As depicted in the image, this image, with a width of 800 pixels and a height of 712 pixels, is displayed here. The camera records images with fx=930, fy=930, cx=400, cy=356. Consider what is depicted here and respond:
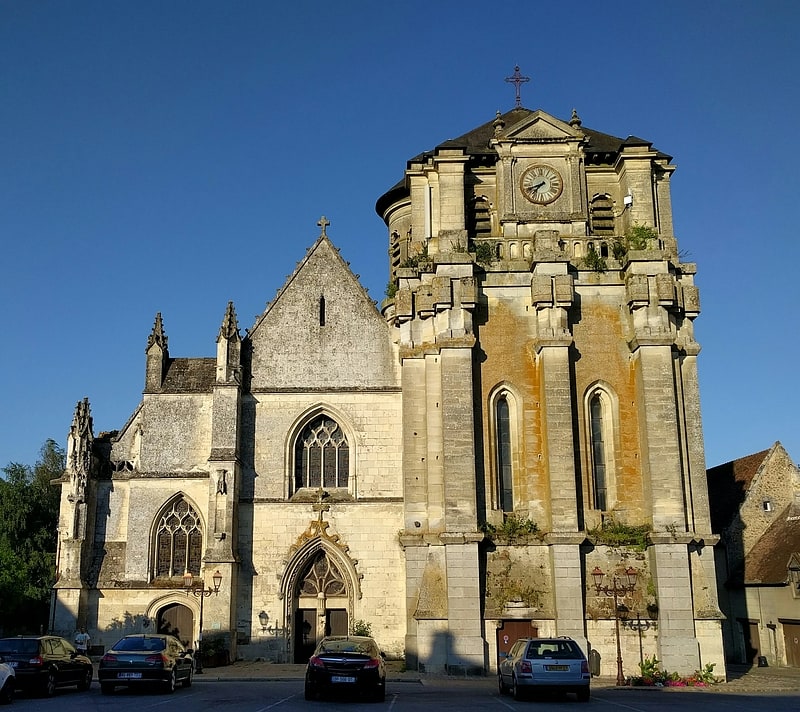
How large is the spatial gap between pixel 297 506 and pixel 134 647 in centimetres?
1132

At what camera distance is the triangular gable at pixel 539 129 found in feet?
105

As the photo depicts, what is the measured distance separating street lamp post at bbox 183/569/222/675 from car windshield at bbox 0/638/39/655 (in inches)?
328

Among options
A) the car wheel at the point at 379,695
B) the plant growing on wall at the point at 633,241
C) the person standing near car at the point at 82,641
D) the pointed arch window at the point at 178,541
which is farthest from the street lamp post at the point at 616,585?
the person standing near car at the point at 82,641

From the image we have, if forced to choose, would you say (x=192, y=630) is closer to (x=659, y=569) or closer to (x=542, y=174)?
(x=659, y=569)

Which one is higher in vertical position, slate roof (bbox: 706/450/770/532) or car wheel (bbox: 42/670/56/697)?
slate roof (bbox: 706/450/770/532)

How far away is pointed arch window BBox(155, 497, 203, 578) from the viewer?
31.1 m

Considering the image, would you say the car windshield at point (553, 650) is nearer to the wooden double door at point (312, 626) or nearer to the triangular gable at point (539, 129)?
the wooden double door at point (312, 626)

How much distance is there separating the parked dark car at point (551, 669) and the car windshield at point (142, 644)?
771 cm

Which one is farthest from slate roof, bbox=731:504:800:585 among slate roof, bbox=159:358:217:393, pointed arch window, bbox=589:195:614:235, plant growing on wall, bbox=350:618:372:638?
slate roof, bbox=159:358:217:393

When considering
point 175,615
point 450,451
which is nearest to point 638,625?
point 450,451

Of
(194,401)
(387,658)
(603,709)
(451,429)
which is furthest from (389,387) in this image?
(603,709)

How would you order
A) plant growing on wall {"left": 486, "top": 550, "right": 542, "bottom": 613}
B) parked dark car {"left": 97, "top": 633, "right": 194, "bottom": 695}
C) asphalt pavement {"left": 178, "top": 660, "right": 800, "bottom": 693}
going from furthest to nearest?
plant growing on wall {"left": 486, "top": 550, "right": 542, "bottom": 613} → asphalt pavement {"left": 178, "top": 660, "right": 800, "bottom": 693} → parked dark car {"left": 97, "top": 633, "right": 194, "bottom": 695}

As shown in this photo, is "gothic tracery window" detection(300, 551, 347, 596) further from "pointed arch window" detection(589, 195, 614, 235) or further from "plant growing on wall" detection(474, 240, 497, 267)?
"pointed arch window" detection(589, 195, 614, 235)

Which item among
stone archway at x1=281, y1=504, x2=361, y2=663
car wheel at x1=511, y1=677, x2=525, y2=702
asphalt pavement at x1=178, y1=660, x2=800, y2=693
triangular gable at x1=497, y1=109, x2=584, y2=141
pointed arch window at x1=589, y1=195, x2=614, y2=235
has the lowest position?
asphalt pavement at x1=178, y1=660, x2=800, y2=693
